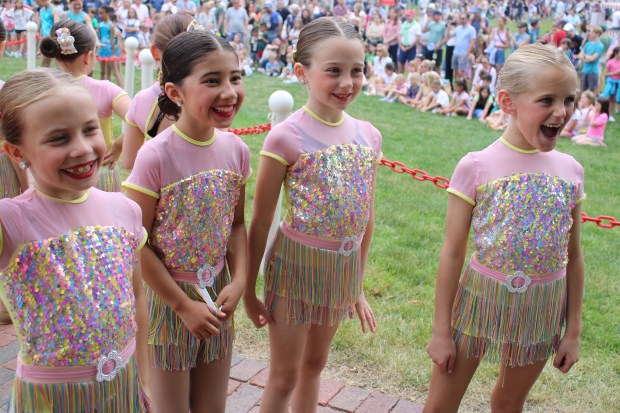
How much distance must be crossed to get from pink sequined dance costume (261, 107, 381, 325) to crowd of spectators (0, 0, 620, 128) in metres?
9.85

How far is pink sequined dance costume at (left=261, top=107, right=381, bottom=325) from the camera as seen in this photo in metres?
2.70

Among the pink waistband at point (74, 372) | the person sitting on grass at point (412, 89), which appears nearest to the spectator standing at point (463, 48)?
the person sitting on grass at point (412, 89)

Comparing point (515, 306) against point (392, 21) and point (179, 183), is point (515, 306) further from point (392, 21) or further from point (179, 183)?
point (392, 21)

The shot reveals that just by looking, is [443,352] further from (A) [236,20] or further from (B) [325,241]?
(A) [236,20]

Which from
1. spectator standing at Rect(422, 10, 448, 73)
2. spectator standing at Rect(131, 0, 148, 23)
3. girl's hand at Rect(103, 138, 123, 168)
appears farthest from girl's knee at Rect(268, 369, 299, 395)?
spectator standing at Rect(131, 0, 148, 23)

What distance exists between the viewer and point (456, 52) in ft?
53.5

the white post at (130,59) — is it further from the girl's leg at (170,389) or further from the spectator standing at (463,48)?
the spectator standing at (463,48)

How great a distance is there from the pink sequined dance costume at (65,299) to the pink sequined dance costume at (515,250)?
1.34m

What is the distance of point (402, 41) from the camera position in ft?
59.7

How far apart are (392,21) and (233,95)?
17.1m

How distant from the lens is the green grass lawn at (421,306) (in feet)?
12.2

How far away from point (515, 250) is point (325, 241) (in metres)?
0.75

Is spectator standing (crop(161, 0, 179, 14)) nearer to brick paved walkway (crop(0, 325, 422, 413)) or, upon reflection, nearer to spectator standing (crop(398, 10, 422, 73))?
spectator standing (crop(398, 10, 422, 73))

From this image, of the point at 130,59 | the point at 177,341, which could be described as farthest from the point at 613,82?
the point at 177,341
